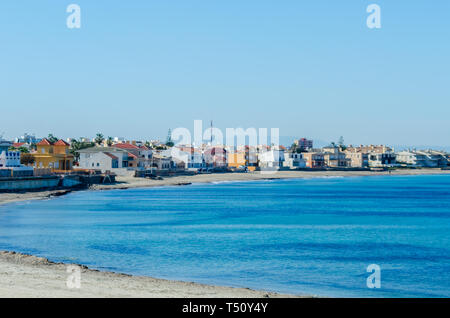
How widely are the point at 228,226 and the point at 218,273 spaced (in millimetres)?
19523

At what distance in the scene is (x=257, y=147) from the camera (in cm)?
19312

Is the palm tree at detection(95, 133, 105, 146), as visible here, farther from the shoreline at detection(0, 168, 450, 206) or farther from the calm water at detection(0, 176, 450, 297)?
the calm water at detection(0, 176, 450, 297)

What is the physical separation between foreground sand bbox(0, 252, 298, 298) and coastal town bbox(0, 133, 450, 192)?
47684mm

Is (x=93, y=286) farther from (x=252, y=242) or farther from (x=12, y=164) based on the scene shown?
(x=12, y=164)

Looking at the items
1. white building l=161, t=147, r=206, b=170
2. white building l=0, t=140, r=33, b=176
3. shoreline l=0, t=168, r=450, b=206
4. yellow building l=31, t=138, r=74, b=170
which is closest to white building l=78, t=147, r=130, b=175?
shoreline l=0, t=168, r=450, b=206

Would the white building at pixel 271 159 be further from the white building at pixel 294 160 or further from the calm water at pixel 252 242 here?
the calm water at pixel 252 242

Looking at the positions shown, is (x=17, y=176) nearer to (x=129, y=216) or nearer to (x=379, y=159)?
(x=129, y=216)

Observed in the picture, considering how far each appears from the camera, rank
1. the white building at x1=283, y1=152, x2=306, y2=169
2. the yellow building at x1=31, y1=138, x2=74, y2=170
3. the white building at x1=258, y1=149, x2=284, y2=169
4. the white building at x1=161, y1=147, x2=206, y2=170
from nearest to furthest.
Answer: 1. the yellow building at x1=31, y1=138, x2=74, y2=170
2. the white building at x1=161, y1=147, x2=206, y2=170
3. the white building at x1=258, y1=149, x2=284, y2=169
4. the white building at x1=283, y1=152, x2=306, y2=169

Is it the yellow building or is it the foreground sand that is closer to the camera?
the foreground sand

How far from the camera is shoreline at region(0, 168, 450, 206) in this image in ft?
226

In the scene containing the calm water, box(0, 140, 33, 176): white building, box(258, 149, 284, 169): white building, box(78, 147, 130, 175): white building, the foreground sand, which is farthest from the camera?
box(258, 149, 284, 169): white building

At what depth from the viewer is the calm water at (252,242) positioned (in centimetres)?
2597

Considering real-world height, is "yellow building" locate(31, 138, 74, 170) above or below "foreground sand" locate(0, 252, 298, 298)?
above
